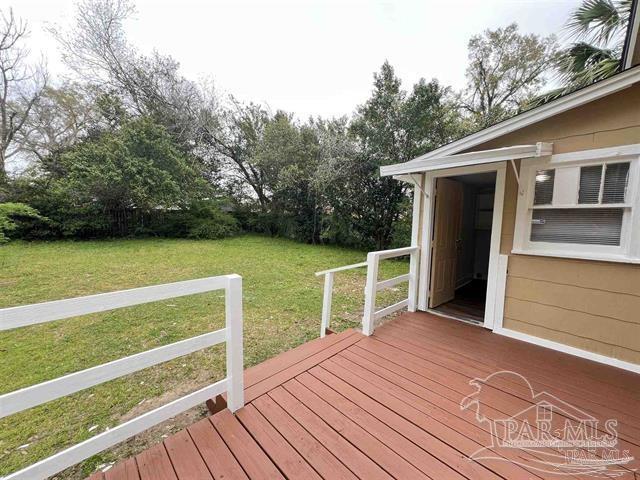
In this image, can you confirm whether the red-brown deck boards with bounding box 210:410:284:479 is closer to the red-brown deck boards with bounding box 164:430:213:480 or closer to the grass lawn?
the red-brown deck boards with bounding box 164:430:213:480

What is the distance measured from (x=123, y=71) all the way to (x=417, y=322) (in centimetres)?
1518

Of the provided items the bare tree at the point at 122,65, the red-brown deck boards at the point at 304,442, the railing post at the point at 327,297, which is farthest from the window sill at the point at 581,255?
the bare tree at the point at 122,65

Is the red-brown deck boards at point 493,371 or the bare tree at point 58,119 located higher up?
the bare tree at point 58,119

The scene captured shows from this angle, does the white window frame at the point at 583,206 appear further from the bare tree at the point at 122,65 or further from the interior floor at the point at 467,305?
the bare tree at the point at 122,65

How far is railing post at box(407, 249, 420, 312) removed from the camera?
3.82 metres

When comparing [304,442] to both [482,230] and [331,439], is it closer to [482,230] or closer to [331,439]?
[331,439]

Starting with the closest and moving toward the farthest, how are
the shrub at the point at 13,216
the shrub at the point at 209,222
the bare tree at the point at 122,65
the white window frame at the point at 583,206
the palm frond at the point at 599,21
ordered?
the white window frame at the point at 583,206 → the palm frond at the point at 599,21 → the shrub at the point at 13,216 → the bare tree at the point at 122,65 → the shrub at the point at 209,222

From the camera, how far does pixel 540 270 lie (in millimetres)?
2895

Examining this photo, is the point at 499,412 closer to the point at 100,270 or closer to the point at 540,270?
the point at 540,270

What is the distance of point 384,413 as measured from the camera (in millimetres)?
1893

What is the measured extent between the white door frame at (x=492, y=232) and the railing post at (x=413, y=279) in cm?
8

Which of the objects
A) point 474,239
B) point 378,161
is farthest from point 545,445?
point 378,161

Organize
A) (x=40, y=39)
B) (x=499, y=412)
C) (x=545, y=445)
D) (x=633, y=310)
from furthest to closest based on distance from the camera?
1. (x=40, y=39)
2. (x=633, y=310)
3. (x=499, y=412)
4. (x=545, y=445)

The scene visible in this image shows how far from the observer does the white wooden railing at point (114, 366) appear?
118cm
